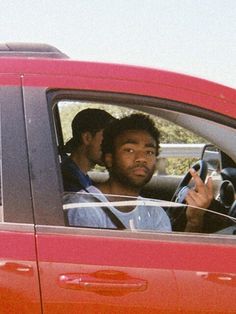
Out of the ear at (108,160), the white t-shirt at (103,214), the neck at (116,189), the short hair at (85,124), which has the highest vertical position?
the short hair at (85,124)

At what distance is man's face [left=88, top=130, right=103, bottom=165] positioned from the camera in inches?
119

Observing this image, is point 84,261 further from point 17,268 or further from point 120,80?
point 120,80

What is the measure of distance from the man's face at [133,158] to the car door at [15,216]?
584 millimetres

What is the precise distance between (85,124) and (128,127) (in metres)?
0.49

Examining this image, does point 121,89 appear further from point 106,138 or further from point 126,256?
point 106,138

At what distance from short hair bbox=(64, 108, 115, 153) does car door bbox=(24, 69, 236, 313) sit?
32.1 inches

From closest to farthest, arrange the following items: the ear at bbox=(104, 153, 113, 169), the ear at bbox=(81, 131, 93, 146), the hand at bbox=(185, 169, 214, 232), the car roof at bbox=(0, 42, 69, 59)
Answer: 1. the car roof at bbox=(0, 42, 69, 59)
2. the hand at bbox=(185, 169, 214, 232)
3. the ear at bbox=(104, 153, 113, 169)
4. the ear at bbox=(81, 131, 93, 146)

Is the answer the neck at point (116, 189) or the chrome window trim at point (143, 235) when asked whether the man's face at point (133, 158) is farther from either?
the chrome window trim at point (143, 235)

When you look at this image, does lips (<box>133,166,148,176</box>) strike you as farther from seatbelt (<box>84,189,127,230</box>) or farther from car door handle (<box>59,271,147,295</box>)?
car door handle (<box>59,271,147,295</box>)

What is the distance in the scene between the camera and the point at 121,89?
A: 2.16 m

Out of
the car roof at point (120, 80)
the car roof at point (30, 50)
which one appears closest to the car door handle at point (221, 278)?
the car roof at point (120, 80)

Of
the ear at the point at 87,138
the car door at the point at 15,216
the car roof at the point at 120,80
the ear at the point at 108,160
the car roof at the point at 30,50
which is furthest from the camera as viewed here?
the ear at the point at 87,138

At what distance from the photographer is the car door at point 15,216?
1972 mm

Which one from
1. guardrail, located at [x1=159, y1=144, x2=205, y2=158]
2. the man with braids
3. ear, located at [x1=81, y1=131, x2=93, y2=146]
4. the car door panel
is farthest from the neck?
guardrail, located at [x1=159, y1=144, x2=205, y2=158]
